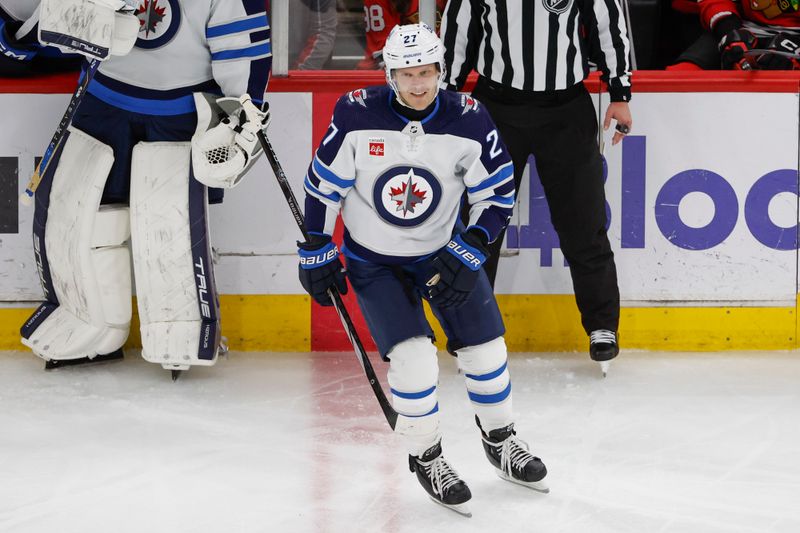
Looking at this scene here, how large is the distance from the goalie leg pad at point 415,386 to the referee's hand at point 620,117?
1.33 meters

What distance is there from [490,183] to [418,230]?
0.61 feet

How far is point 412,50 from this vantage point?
7.89 feet

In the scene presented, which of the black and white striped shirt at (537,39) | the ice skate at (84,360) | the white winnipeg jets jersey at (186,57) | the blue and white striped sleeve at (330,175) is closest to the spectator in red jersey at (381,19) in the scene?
the black and white striped shirt at (537,39)

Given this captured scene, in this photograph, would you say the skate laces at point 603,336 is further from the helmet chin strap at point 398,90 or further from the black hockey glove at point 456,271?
the helmet chin strap at point 398,90

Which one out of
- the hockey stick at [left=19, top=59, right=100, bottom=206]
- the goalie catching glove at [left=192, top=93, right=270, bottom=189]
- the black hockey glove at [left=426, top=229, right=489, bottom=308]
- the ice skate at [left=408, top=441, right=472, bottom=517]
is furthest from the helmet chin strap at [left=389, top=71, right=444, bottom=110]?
the hockey stick at [left=19, top=59, right=100, bottom=206]

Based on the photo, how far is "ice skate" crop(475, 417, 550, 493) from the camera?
102 inches

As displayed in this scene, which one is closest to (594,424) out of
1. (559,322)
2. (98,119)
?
(559,322)

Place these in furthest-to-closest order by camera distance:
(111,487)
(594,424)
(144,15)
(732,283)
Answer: (732,283), (144,15), (594,424), (111,487)

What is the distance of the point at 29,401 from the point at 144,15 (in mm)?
1129

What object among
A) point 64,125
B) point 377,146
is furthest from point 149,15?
point 377,146

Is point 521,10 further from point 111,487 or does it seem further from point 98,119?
point 111,487

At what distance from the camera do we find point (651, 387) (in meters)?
3.47

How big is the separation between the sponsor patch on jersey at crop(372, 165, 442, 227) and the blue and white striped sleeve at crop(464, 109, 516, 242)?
3.3 inches

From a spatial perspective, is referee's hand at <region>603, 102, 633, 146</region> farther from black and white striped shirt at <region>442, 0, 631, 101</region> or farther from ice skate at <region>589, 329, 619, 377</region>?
ice skate at <region>589, 329, 619, 377</region>
